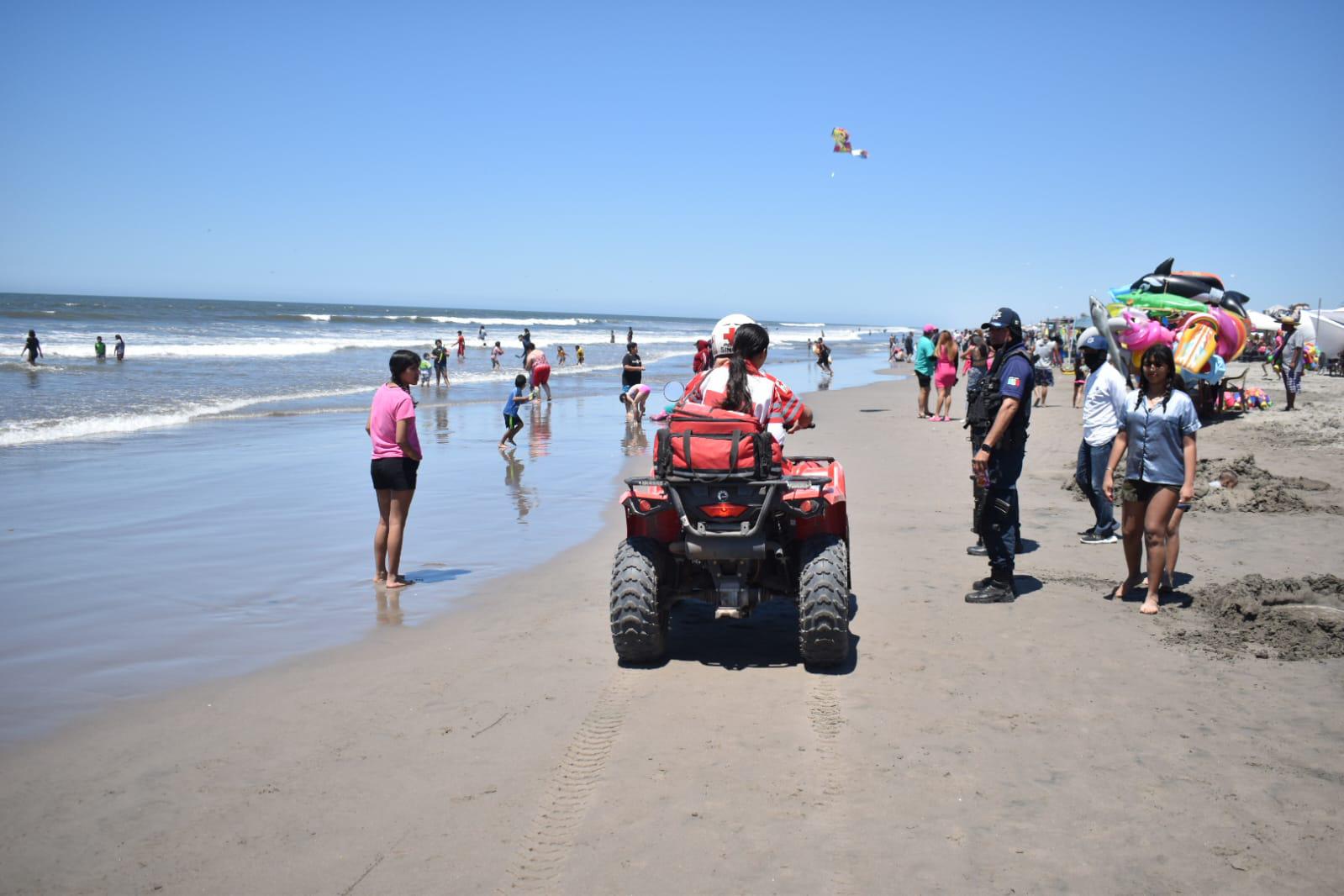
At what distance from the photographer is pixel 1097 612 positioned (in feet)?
19.2

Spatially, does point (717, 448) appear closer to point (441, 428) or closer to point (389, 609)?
point (389, 609)

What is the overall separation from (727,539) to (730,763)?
3.70 ft

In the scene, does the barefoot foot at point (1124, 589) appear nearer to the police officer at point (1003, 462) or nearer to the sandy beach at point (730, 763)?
the sandy beach at point (730, 763)

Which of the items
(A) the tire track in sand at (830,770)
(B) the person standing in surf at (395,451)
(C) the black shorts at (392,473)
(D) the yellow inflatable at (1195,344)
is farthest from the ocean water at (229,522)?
(D) the yellow inflatable at (1195,344)

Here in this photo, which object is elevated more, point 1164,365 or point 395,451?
point 1164,365

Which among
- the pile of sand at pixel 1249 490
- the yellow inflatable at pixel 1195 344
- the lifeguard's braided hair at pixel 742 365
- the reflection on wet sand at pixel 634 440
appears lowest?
the reflection on wet sand at pixel 634 440

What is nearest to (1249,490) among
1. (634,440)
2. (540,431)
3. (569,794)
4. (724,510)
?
(724,510)

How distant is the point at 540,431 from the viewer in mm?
16859

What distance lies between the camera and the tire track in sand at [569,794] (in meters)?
3.07

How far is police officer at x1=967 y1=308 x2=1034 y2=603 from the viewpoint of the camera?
595cm

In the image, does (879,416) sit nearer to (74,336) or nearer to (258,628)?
(258,628)

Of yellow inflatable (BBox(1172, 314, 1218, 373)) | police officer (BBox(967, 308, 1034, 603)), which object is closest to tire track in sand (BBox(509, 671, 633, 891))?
police officer (BBox(967, 308, 1034, 603))

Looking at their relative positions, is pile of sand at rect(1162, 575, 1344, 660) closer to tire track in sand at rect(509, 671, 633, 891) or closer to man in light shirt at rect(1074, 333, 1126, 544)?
man in light shirt at rect(1074, 333, 1126, 544)

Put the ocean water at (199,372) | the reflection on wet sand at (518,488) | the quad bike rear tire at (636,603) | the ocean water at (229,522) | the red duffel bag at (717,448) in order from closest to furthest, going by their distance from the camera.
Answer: the red duffel bag at (717,448), the quad bike rear tire at (636,603), the ocean water at (229,522), the reflection on wet sand at (518,488), the ocean water at (199,372)
